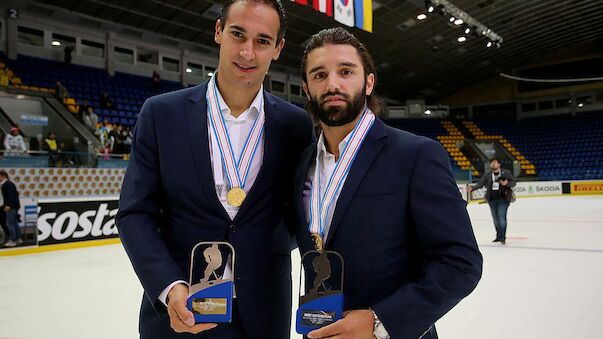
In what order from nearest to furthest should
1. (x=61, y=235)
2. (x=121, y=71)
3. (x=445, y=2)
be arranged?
(x=61, y=235) → (x=445, y=2) → (x=121, y=71)

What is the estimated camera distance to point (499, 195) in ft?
26.1

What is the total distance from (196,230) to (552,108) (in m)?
33.3

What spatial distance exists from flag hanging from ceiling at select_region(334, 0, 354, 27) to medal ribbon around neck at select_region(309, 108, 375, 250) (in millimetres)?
7682

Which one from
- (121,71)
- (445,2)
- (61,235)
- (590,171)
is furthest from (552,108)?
(61,235)

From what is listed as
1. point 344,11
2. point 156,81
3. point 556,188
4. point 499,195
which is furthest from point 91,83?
point 556,188

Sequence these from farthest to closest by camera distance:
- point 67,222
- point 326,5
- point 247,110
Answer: point 326,5
point 67,222
point 247,110

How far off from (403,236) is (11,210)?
7.81 m

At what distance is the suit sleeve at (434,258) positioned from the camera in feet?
3.91

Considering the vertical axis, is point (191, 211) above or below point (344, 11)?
below

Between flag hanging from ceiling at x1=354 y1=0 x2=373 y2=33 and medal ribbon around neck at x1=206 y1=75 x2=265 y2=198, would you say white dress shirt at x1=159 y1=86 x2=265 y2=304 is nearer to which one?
medal ribbon around neck at x1=206 y1=75 x2=265 y2=198

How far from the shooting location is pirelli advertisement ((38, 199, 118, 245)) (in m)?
7.66

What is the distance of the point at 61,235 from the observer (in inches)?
308

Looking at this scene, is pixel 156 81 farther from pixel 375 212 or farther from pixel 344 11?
pixel 375 212

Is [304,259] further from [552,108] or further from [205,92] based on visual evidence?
[552,108]
